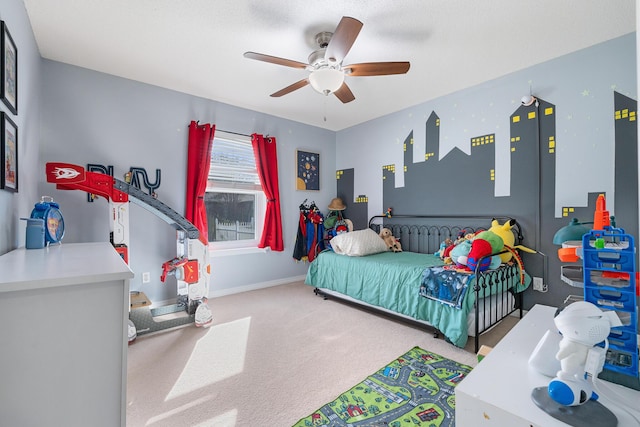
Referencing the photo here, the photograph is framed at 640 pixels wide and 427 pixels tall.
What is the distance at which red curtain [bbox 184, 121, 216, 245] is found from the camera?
331 cm

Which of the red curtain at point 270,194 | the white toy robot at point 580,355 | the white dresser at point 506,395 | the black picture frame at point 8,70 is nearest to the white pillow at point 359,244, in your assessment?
the red curtain at point 270,194

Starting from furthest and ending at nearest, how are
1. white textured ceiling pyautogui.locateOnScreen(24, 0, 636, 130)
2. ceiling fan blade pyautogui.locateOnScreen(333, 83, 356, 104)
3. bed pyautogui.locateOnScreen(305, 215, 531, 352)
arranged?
ceiling fan blade pyautogui.locateOnScreen(333, 83, 356, 104) → bed pyautogui.locateOnScreen(305, 215, 531, 352) → white textured ceiling pyautogui.locateOnScreen(24, 0, 636, 130)

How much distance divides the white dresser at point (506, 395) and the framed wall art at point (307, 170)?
144 inches

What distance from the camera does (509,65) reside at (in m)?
2.71

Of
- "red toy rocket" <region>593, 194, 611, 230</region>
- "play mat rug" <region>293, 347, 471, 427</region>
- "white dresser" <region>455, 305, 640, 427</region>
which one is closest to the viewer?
"white dresser" <region>455, 305, 640, 427</region>

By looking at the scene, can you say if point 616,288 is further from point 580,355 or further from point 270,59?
point 270,59

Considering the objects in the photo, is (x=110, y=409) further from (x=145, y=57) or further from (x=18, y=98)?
(x=145, y=57)

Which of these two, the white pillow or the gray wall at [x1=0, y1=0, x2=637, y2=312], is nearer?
the gray wall at [x1=0, y1=0, x2=637, y2=312]

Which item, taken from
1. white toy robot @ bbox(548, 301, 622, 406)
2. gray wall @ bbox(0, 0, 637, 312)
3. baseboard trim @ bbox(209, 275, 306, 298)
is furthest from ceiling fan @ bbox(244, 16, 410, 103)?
baseboard trim @ bbox(209, 275, 306, 298)

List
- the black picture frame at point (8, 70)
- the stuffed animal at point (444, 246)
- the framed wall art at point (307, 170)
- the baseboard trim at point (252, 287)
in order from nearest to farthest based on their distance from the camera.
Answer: the black picture frame at point (8, 70)
the stuffed animal at point (444, 246)
the baseboard trim at point (252, 287)
the framed wall art at point (307, 170)

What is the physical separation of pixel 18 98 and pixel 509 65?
3.92 meters

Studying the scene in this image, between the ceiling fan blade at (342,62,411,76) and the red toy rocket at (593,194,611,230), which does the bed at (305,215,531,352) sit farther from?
the ceiling fan blade at (342,62,411,76)

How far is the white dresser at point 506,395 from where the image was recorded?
2.24 ft

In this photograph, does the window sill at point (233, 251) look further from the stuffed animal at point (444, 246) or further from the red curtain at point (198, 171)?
the stuffed animal at point (444, 246)
